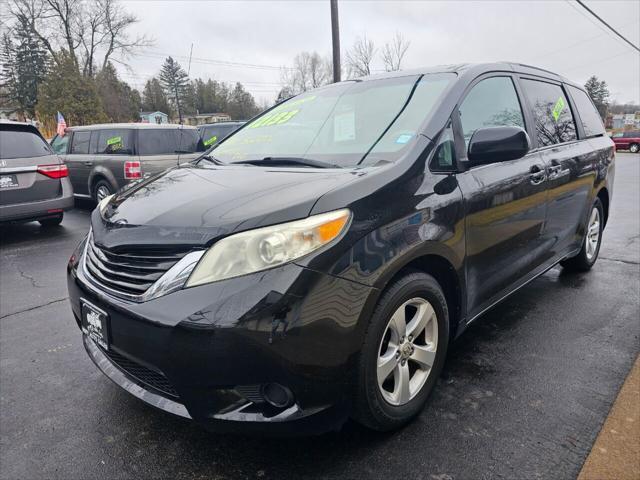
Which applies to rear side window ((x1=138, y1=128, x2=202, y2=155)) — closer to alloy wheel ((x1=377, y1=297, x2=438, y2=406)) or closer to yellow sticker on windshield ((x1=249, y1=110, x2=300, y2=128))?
yellow sticker on windshield ((x1=249, y1=110, x2=300, y2=128))

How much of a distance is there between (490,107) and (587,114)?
1.99 meters

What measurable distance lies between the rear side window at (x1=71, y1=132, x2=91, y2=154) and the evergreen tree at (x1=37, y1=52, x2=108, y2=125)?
22338 millimetres

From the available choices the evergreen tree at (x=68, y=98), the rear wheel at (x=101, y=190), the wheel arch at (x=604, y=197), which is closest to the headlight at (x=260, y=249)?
the wheel arch at (x=604, y=197)

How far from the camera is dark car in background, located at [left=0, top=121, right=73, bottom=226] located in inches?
228

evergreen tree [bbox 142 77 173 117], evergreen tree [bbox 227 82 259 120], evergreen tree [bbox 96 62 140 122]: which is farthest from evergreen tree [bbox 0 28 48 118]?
evergreen tree [bbox 227 82 259 120]

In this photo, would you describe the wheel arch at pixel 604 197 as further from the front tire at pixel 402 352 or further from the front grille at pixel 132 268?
the front grille at pixel 132 268

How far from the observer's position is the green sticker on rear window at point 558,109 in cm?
351

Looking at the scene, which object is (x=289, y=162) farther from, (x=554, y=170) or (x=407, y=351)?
(x=554, y=170)

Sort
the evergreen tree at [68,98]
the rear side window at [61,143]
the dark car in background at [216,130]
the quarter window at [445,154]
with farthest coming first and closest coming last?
the evergreen tree at [68,98] < the dark car in background at [216,130] < the rear side window at [61,143] < the quarter window at [445,154]

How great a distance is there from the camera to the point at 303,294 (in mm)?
1627

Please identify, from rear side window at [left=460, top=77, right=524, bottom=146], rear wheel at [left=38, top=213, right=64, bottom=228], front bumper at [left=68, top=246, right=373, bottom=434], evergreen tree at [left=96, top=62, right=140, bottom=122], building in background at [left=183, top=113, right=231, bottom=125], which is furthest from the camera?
building in background at [left=183, top=113, right=231, bottom=125]

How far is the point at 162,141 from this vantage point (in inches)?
311

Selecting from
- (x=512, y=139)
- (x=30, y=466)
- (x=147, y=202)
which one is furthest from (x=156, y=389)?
(x=512, y=139)

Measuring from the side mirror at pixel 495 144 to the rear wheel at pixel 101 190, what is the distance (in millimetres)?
7146
